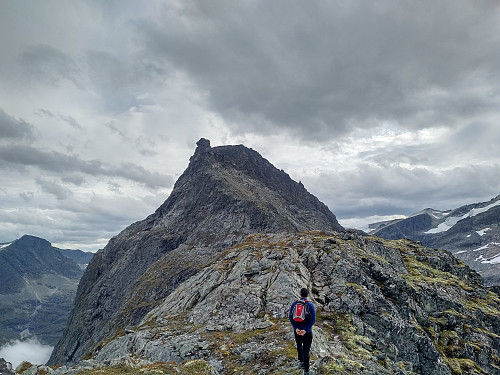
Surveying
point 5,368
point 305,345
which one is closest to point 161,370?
point 5,368

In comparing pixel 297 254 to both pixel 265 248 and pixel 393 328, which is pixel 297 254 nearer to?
pixel 265 248

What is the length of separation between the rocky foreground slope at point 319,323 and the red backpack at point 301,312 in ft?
12.4

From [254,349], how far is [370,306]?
18.0 meters

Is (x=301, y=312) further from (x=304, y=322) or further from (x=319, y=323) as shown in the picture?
(x=319, y=323)

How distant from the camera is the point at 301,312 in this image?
69.7 ft

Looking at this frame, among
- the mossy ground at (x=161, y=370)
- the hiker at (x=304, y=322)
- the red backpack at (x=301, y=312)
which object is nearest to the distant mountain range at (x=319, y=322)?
the mossy ground at (x=161, y=370)

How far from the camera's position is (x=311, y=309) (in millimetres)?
21250

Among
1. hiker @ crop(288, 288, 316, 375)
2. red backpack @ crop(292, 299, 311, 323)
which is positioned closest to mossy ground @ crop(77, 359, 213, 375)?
hiker @ crop(288, 288, 316, 375)

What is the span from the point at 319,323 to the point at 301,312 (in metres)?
16.9

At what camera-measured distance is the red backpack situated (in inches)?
830

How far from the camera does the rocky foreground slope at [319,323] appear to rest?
2738 centimetres

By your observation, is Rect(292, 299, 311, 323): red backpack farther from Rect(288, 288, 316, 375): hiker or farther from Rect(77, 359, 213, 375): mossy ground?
Rect(77, 359, 213, 375): mossy ground

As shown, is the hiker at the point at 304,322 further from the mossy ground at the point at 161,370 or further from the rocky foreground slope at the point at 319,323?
the mossy ground at the point at 161,370

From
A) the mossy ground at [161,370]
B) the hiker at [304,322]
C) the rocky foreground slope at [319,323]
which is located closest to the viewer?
the hiker at [304,322]
